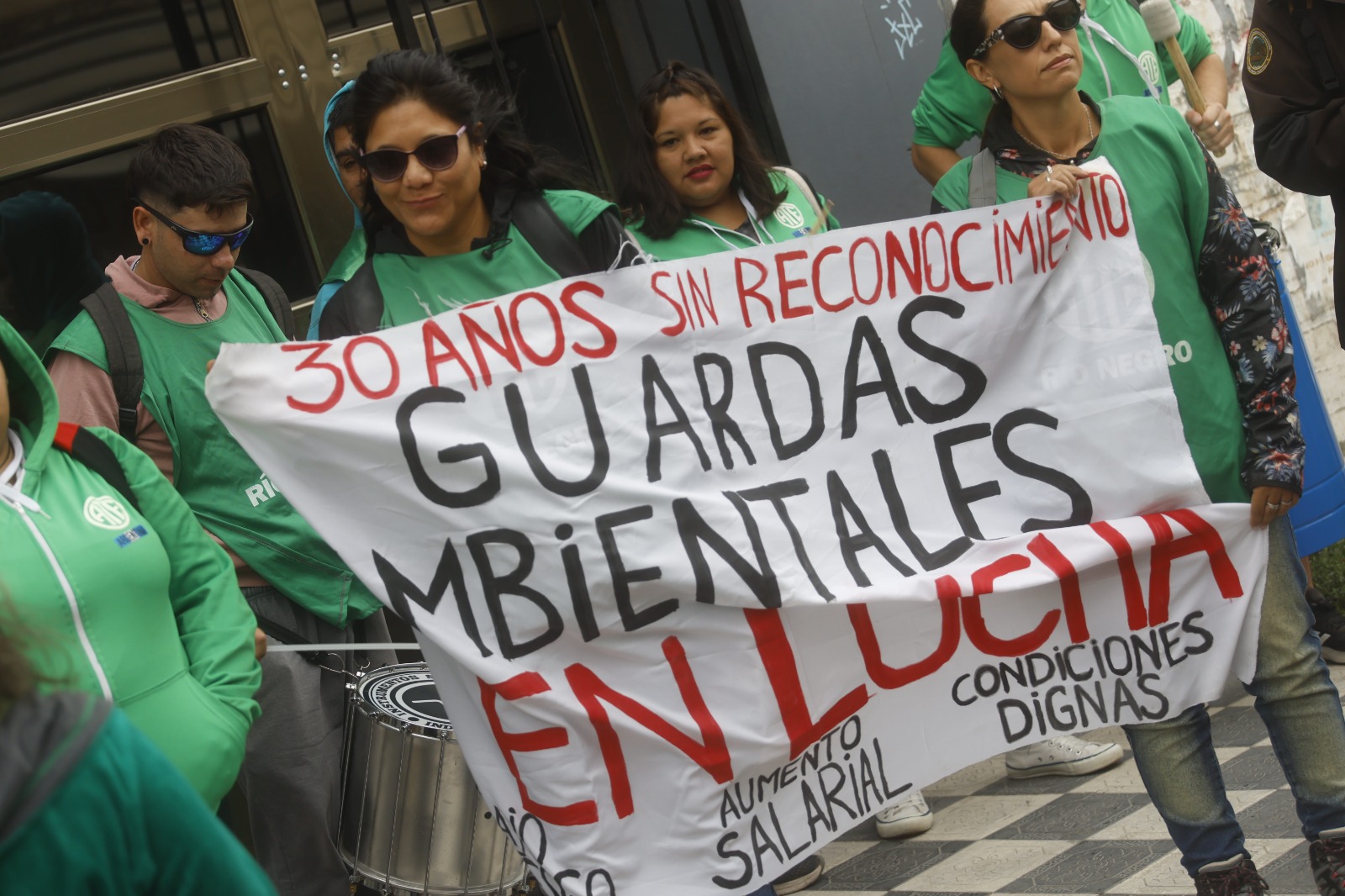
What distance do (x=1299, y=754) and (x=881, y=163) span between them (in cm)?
367

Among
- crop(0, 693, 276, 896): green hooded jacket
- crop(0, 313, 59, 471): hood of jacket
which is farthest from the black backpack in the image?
crop(0, 693, 276, 896): green hooded jacket

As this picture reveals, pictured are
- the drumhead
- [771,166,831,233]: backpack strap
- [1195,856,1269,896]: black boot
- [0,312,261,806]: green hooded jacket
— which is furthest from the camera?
[771,166,831,233]: backpack strap

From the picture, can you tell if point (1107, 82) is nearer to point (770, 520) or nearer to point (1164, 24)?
point (1164, 24)

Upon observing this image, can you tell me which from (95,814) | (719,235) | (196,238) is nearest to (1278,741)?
→ (719,235)

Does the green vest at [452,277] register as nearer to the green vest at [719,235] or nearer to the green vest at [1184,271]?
the green vest at [719,235]

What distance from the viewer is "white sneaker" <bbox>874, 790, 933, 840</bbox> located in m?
3.90

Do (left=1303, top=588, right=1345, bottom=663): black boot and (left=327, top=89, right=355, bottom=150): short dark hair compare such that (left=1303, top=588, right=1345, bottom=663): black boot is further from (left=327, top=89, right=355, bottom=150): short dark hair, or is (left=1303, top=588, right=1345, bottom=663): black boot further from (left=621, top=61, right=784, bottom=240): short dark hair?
(left=327, top=89, right=355, bottom=150): short dark hair

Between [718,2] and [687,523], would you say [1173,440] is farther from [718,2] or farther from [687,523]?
[718,2]

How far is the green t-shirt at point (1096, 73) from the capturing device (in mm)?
4027

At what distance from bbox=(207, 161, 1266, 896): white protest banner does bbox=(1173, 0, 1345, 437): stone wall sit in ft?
14.3

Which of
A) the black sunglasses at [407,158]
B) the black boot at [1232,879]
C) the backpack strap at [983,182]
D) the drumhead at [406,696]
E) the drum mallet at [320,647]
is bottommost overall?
the black boot at [1232,879]

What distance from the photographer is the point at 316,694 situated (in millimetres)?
3334

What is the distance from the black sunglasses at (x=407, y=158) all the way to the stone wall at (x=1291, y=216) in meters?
4.94

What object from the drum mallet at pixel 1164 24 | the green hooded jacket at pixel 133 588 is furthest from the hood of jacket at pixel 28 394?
the drum mallet at pixel 1164 24
